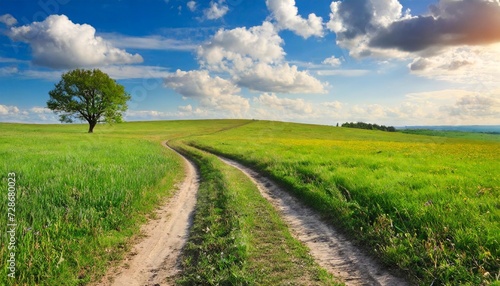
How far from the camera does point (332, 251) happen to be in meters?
7.77

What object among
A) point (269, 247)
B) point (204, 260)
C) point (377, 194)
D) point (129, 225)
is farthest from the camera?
point (377, 194)

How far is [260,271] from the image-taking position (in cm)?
651

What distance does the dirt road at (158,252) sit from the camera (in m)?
6.58

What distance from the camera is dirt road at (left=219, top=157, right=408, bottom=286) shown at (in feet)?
20.9

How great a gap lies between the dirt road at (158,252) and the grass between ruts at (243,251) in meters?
0.31

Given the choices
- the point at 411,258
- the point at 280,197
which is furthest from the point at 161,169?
the point at 411,258

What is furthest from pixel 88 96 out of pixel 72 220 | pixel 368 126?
pixel 368 126

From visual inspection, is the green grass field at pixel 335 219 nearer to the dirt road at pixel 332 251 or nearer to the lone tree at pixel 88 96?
the dirt road at pixel 332 251

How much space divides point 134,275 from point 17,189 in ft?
23.4

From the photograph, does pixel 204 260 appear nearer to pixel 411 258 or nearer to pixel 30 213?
pixel 411 258

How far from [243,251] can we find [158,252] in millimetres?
2182

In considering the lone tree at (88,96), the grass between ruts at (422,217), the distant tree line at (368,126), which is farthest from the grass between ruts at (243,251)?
the distant tree line at (368,126)

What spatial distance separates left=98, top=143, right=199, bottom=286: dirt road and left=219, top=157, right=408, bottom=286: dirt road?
320 cm

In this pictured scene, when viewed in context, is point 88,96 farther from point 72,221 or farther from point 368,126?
point 368,126
